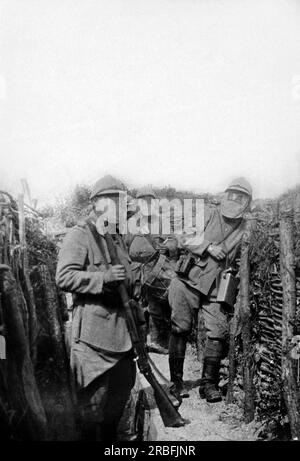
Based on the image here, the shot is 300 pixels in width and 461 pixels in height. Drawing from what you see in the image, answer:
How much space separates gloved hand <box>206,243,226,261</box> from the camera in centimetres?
527

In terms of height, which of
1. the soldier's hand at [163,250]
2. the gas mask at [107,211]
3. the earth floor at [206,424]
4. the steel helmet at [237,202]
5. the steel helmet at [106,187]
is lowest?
the earth floor at [206,424]

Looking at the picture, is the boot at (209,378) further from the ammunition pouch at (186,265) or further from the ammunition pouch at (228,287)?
the ammunition pouch at (186,265)

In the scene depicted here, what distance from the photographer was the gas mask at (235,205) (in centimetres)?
533

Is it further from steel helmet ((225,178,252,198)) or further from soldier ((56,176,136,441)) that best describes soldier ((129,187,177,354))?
soldier ((56,176,136,441))

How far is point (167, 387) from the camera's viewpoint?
213 inches

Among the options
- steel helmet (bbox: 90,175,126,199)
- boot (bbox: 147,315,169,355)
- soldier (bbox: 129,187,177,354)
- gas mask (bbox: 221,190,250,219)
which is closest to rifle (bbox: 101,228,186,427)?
steel helmet (bbox: 90,175,126,199)

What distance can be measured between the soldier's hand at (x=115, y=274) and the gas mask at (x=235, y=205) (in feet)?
7.38

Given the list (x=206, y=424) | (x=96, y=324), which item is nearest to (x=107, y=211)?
(x=96, y=324)

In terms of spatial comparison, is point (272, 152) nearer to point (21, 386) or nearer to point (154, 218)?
point (154, 218)

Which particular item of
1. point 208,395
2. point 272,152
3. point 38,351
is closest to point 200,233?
point 208,395

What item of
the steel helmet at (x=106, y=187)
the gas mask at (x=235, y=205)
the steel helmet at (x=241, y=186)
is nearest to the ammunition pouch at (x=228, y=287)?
the gas mask at (x=235, y=205)

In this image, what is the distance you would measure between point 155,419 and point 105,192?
238 cm

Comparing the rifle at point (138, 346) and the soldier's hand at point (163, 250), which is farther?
the soldier's hand at point (163, 250)

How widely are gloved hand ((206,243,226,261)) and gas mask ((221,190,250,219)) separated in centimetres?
37
